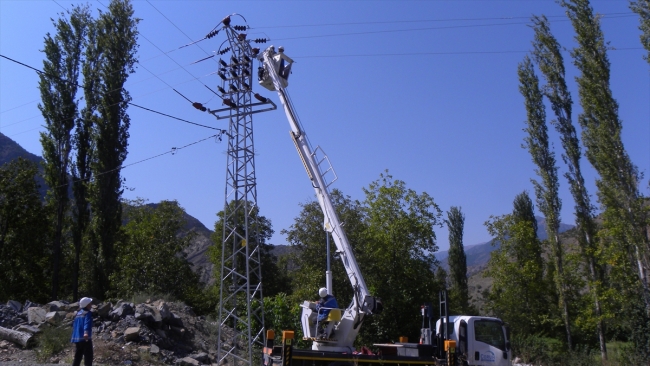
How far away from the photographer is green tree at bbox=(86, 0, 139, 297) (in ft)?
107

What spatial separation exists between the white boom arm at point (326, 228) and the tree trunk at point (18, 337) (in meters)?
9.88

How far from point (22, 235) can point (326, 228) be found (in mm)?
28054

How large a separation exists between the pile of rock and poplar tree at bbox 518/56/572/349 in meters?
20.5

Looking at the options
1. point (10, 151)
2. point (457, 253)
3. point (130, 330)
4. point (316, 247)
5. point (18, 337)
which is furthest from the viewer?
point (10, 151)

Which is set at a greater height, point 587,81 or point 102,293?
point 587,81

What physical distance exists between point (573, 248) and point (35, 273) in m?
33.8

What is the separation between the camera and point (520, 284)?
33.2 meters

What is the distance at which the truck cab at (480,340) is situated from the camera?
545 inches

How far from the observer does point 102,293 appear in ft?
108

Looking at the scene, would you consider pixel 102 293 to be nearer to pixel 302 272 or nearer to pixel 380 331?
pixel 302 272

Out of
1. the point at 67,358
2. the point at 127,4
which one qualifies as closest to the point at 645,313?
the point at 67,358

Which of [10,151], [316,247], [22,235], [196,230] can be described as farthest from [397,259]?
[10,151]

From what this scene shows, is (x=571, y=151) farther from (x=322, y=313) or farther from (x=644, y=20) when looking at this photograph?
(x=322, y=313)

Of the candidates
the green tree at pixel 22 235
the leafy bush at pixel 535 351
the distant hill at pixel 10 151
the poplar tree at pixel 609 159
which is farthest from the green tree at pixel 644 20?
the distant hill at pixel 10 151
